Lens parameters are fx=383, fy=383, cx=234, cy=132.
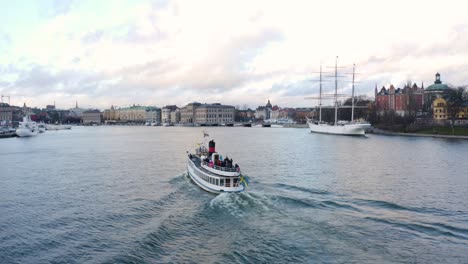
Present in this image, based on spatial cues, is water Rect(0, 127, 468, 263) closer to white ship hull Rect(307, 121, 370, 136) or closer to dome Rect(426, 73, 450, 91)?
white ship hull Rect(307, 121, 370, 136)

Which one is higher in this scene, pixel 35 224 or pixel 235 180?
pixel 235 180

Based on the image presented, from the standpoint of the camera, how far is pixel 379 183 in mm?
32188

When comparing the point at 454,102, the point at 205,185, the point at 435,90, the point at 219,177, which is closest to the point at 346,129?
the point at 454,102

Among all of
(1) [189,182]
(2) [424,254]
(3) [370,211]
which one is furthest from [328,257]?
(1) [189,182]

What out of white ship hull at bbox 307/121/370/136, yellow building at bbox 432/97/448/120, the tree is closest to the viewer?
the tree

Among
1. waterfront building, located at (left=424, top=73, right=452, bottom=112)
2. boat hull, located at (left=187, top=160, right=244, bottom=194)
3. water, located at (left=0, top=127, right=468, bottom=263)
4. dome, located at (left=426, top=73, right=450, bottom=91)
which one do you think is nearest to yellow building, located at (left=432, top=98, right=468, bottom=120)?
waterfront building, located at (left=424, top=73, right=452, bottom=112)

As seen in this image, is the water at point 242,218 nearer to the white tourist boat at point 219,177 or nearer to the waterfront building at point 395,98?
the white tourist boat at point 219,177

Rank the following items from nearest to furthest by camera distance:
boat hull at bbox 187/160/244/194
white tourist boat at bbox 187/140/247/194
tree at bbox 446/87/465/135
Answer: white tourist boat at bbox 187/140/247/194 < boat hull at bbox 187/160/244/194 < tree at bbox 446/87/465/135

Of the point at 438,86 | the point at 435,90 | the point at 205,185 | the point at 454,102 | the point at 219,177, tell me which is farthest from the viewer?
the point at 438,86

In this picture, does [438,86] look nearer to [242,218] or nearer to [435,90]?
[435,90]

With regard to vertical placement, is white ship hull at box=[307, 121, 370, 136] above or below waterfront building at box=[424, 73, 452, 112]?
below

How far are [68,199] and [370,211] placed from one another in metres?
20.5

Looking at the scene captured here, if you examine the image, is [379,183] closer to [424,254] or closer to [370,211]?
[370,211]

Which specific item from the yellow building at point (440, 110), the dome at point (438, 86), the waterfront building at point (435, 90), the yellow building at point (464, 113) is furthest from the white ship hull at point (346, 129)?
the dome at point (438, 86)
